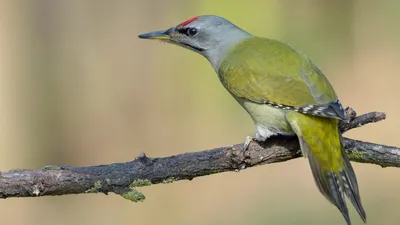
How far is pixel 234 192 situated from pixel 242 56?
436cm

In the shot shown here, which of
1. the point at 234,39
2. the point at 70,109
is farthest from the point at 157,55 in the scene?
the point at 234,39

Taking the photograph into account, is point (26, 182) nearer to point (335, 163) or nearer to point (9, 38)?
point (335, 163)

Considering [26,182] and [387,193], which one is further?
[387,193]

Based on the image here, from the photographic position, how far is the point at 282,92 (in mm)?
4238

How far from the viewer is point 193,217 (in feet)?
27.2

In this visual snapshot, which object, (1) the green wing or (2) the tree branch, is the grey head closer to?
(1) the green wing

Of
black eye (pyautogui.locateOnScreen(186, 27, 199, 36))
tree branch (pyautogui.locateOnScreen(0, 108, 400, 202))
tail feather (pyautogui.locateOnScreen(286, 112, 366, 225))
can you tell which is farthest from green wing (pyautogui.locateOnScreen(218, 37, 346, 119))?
black eye (pyautogui.locateOnScreen(186, 27, 199, 36))

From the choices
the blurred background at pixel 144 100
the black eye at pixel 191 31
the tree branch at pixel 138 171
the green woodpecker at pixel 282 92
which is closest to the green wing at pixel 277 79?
the green woodpecker at pixel 282 92

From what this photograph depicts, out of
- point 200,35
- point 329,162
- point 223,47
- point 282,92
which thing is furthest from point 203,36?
point 329,162

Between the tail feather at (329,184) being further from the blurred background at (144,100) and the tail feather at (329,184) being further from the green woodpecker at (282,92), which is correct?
the blurred background at (144,100)

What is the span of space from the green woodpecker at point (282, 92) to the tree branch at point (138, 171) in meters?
0.16

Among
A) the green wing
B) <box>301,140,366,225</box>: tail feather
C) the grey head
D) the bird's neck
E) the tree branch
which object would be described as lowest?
<box>301,140,366,225</box>: tail feather

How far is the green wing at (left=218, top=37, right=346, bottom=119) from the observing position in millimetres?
4109

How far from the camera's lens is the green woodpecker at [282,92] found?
396cm
